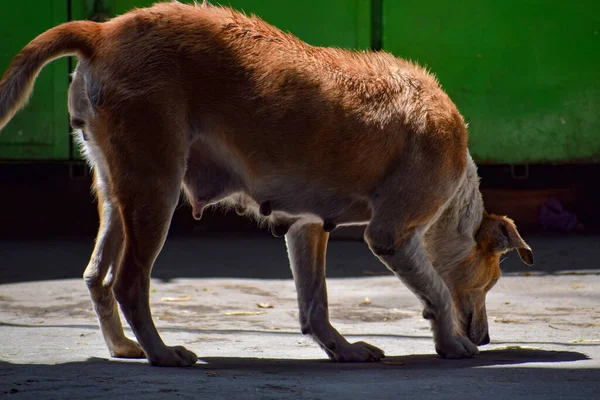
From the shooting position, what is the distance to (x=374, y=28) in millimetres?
10820

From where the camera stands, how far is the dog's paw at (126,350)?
5.19 meters

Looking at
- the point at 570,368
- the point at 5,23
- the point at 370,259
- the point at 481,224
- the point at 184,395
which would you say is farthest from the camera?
the point at 5,23

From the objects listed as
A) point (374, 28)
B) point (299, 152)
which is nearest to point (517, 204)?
point (374, 28)

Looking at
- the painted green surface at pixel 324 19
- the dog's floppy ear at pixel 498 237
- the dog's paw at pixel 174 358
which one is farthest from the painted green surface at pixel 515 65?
the dog's paw at pixel 174 358

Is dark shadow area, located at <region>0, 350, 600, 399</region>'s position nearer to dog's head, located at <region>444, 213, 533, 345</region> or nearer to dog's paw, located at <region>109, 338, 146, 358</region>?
dog's paw, located at <region>109, 338, 146, 358</region>

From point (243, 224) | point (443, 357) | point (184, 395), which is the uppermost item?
point (184, 395)

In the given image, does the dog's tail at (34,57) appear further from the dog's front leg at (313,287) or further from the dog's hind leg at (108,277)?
the dog's front leg at (313,287)

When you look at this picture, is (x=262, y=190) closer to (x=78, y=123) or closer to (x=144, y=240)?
(x=144, y=240)

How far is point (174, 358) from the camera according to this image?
15.9 ft

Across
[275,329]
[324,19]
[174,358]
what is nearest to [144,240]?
[174,358]

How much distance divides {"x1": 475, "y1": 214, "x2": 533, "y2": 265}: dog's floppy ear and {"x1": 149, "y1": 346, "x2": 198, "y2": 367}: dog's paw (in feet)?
6.35

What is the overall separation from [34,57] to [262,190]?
1.31 m

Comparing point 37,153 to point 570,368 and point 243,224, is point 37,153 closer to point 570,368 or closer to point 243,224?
point 243,224

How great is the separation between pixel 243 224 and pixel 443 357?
6513mm
